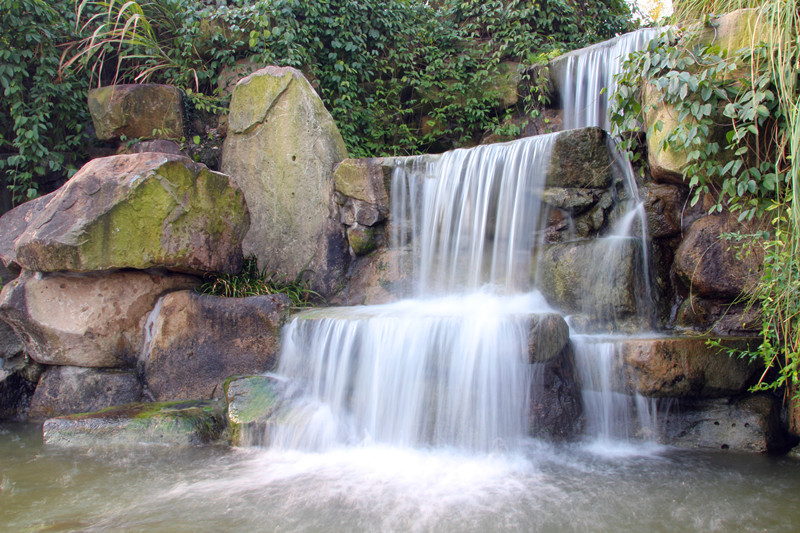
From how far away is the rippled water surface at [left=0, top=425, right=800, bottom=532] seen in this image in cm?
297

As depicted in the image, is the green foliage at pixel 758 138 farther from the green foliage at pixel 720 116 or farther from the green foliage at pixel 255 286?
the green foliage at pixel 255 286

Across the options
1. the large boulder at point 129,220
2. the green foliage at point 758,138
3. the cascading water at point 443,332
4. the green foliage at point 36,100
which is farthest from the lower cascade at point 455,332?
the green foliage at point 36,100

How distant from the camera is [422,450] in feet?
13.8

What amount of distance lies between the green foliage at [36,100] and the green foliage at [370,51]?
405mm

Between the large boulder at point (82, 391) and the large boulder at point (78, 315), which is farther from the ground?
the large boulder at point (78, 315)

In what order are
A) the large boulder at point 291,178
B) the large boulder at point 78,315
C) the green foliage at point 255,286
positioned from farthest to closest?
the large boulder at point 291,178, the green foliage at point 255,286, the large boulder at point 78,315

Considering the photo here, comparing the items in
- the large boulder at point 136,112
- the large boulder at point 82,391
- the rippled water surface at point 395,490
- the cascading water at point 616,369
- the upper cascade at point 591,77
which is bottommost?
the rippled water surface at point 395,490

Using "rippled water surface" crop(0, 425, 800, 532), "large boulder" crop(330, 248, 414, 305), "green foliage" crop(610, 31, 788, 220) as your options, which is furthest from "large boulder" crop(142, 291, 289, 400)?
"green foliage" crop(610, 31, 788, 220)

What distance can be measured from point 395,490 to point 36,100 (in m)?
6.85

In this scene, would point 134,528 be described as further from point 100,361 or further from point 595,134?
point 595,134

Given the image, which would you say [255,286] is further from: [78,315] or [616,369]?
[616,369]

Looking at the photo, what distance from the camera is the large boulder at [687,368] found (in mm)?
3967

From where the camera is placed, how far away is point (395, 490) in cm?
344

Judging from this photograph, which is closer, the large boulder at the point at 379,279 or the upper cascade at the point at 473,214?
the upper cascade at the point at 473,214
